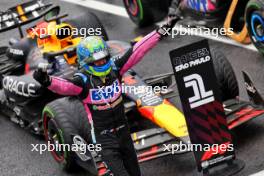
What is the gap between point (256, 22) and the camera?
10.1 meters

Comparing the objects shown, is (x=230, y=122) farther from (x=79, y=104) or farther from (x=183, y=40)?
(x=183, y=40)

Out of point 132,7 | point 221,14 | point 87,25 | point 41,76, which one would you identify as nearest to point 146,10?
point 132,7

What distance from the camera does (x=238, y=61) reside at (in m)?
10.5

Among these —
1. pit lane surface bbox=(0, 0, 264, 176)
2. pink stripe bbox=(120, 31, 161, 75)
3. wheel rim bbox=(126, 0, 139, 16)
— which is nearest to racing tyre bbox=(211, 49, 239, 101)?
pit lane surface bbox=(0, 0, 264, 176)

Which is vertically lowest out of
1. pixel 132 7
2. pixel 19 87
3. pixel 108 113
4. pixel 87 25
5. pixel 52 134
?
pixel 132 7

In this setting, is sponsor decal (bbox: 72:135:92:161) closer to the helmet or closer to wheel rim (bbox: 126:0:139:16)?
the helmet

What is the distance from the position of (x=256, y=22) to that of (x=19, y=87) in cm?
359

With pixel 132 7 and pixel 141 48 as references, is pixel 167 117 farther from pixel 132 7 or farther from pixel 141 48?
pixel 132 7

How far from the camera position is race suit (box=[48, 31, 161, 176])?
680cm

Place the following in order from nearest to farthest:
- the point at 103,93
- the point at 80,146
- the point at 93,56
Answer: the point at 93,56
the point at 103,93
the point at 80,146

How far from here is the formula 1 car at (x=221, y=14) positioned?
10.1 m

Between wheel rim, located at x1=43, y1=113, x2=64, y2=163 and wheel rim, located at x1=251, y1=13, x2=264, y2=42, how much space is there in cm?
357

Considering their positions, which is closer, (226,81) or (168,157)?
(168,157)

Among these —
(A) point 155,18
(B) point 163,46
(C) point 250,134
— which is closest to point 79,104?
(C) point 250,134
